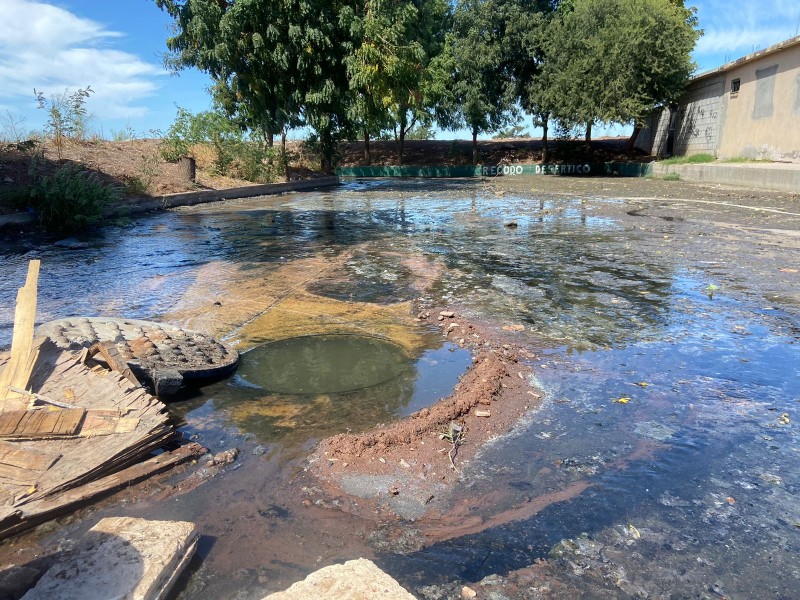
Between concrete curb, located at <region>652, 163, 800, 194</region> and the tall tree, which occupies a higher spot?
the tall tree

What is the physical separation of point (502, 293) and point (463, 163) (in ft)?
101

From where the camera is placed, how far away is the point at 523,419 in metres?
3.62

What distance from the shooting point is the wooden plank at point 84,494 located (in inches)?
98.5

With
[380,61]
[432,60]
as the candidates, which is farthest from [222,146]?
[432,60]

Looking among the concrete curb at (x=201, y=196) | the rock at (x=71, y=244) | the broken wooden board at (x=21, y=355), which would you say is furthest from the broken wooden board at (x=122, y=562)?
the concrete curb at (x=201, y=196)

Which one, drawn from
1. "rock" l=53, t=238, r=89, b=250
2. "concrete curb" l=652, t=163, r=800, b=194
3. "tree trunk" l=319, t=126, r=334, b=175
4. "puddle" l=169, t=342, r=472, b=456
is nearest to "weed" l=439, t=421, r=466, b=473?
"puddle" l=169, t=342, r=472, b=456

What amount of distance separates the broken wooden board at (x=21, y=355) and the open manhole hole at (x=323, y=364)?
1.40m

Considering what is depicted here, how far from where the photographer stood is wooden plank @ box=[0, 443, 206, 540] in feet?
8.21

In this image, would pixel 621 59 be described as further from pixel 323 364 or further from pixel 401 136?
pixel 323 364

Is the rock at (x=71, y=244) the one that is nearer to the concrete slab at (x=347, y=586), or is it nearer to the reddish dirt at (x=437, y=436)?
the reddish dirt at (x=437, y=436)

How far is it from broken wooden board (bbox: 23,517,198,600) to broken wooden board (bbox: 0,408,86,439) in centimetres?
84

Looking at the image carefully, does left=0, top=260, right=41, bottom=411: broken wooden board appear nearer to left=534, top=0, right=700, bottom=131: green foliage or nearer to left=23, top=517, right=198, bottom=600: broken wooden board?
left=23, top=517, right=198, bottom=600: broken wooden board

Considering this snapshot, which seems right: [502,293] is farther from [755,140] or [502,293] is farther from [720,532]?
[755,140]

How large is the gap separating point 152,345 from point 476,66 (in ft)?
101
